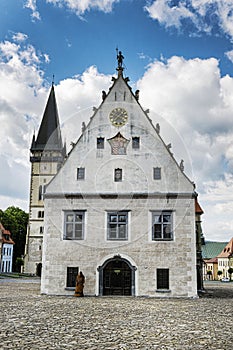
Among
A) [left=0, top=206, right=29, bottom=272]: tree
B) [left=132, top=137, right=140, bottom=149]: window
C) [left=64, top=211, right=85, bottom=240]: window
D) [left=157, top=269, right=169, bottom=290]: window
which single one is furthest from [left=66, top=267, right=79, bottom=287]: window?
[left=0, top=206, right=29, bottom=272]: tree

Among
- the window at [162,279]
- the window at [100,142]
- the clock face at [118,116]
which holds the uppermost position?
the clock face at [118,116]

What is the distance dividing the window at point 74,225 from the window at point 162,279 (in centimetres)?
482

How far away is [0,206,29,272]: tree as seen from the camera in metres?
86.2

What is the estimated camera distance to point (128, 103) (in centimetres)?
2609

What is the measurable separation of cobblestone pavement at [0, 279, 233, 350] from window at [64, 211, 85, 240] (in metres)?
7.47

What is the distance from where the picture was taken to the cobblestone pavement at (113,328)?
9242 mm

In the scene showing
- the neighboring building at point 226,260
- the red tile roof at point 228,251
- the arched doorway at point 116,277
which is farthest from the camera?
the red tile roof at point 228,251

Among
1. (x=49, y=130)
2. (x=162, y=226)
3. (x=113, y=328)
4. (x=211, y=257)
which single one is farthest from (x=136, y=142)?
(x=211, y=257)

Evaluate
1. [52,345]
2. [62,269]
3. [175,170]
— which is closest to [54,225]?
[62,269]

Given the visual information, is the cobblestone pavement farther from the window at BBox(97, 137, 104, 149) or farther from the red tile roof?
the red tile roof

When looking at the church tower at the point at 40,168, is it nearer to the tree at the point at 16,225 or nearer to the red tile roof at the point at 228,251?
the tree at the point at 16,225

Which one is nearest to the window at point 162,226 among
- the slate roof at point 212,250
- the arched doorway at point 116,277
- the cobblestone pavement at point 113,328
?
the arched doorway at point 116,277

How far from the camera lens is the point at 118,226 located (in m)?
24.0

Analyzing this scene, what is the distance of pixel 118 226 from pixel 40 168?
178 feet
